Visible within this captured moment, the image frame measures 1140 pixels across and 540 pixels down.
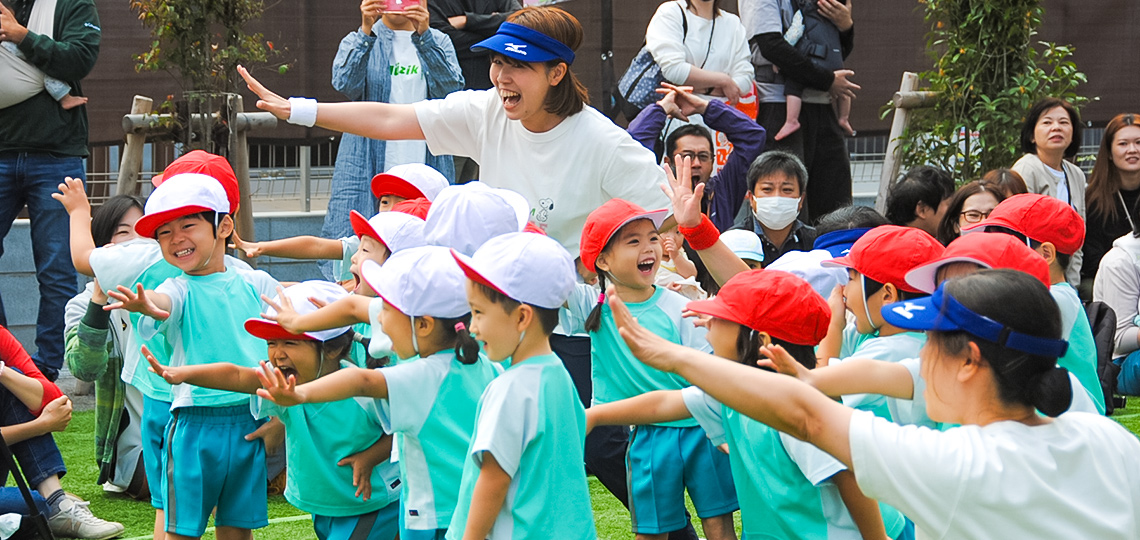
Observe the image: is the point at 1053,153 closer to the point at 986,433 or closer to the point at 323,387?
the point at 986,433

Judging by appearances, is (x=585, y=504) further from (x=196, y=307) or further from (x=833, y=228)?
(x=833, y=228)

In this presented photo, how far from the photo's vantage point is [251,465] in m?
3.82

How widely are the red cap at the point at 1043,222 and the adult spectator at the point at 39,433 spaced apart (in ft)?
11.2

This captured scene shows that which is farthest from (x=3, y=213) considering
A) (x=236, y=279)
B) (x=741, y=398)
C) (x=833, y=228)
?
(x=741, y=398)

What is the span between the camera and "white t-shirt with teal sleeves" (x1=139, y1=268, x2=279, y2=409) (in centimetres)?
378

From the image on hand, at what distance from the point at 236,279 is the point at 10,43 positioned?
10.0 ft

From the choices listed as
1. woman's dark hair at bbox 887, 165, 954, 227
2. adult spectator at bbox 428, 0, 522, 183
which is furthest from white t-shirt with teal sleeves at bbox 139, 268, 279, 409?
adult spectator at bbox 428, 0, 522, 183

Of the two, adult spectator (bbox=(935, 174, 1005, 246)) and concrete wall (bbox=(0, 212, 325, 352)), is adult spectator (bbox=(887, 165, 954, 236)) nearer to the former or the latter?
adult spectator (bbox=(935, 174, 1005, 246))

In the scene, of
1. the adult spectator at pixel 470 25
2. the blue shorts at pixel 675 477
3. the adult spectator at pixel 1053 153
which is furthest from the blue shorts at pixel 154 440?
the adult spectator at pixel 1053 153

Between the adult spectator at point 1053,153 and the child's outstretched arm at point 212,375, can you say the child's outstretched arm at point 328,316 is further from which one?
the adult spectator at point 1053,153

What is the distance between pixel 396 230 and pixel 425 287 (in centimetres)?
70

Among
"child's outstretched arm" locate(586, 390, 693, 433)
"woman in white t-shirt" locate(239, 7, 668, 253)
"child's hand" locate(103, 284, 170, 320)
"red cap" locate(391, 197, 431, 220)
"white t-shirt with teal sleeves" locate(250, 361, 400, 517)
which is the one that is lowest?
"white t-shirt with teal sleeves" locate(250, 361, 400, 517)

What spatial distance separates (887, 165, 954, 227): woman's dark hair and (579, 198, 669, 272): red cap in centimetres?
200

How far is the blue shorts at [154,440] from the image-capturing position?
4012mm
